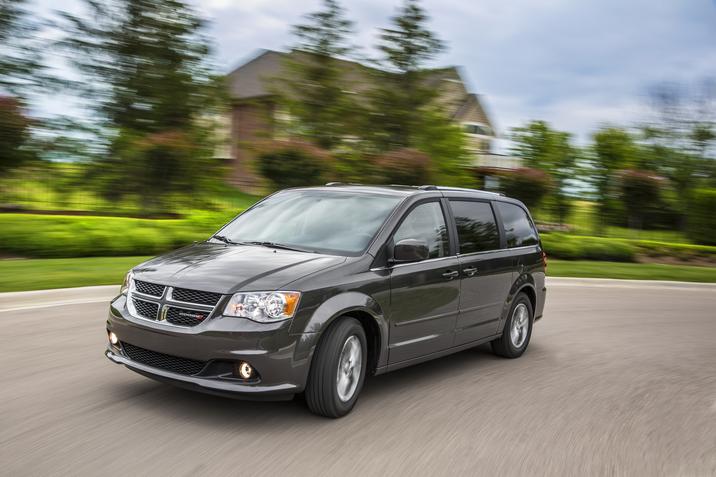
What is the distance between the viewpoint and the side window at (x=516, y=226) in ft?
26.6

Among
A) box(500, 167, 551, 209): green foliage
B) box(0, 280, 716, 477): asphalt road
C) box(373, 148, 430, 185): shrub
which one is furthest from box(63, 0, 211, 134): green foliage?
box(0, 280, 716, 477): asphalt road

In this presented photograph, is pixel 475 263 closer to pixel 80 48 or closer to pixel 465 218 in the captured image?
pixel 465 218

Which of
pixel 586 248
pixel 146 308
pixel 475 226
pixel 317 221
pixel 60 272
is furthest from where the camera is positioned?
pixel 586 248

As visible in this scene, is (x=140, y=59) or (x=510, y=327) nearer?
(x=510, y=327)

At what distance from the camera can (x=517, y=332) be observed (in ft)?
26.9

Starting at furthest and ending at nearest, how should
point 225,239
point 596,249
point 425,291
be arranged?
point 596,249 → point 225,239 → point 425,291

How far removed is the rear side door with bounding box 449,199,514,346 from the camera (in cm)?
697

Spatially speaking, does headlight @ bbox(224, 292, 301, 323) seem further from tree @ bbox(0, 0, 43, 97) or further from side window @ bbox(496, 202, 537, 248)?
tree @ bbox(0, 0, 43, 97)

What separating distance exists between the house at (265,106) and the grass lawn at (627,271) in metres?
8.75

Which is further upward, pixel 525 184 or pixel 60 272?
pixel 525 184

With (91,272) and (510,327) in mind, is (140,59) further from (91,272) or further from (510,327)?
(510,327)

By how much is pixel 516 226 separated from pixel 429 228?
1.97m

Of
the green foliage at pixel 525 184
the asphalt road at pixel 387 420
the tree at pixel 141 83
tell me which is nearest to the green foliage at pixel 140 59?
the tree at pixel 141 83

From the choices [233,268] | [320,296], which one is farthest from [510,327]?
[233,268]
